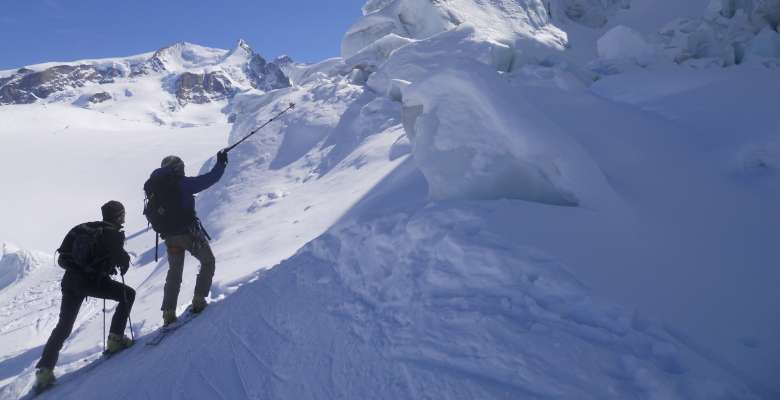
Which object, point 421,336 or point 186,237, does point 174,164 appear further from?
point 421,336

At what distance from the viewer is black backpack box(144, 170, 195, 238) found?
4234 millimetres

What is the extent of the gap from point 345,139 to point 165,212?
11.9 meters

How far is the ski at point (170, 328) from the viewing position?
4243 mm

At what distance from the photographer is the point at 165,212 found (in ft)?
13.9

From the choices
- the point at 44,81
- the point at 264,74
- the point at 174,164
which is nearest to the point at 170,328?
the point at 174,164

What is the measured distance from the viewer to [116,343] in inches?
181

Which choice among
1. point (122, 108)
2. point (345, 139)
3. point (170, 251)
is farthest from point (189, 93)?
point (170, 251)

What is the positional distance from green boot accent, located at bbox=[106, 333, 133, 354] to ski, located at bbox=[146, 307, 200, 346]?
19.0 inches

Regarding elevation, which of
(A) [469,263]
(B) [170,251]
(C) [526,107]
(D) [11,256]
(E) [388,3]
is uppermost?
(E) [388,3]

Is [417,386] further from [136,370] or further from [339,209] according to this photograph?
[339,209]

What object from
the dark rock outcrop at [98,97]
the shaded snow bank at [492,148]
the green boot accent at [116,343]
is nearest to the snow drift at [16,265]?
Answer: the green boot accent at [116,343]

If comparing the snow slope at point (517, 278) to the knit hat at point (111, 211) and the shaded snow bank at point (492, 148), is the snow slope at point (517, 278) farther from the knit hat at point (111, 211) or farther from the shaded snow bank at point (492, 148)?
the knit hat at point (111, 211)

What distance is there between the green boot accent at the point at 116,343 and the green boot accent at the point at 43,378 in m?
0.51

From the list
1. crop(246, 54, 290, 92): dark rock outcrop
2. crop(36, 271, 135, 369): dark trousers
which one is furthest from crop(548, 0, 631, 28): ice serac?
crop(246, 54, 290, 92): dark rock outcrop
